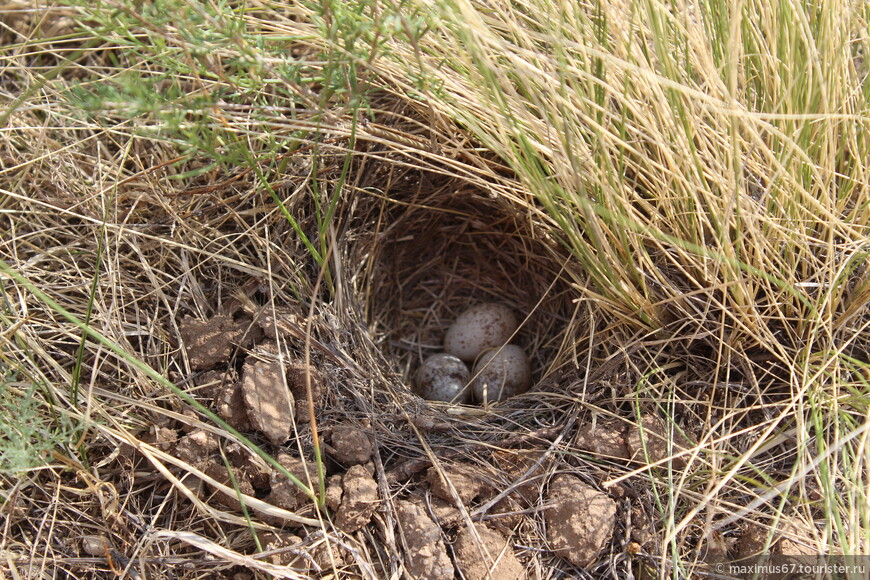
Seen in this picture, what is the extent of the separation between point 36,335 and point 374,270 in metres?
1.01

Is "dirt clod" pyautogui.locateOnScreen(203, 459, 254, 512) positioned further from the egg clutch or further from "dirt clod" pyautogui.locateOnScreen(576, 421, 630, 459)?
"dirt clod" pyautogui.locateOnScreen(576, 421, 630, 459)

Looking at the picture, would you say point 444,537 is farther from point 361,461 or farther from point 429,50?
point 429,50

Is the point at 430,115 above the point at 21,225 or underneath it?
above

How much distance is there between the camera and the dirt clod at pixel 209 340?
1619mm

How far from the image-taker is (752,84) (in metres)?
1.55

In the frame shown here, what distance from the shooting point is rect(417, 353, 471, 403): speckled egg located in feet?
6.75

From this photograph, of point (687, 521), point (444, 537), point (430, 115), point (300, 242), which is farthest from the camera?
point (300, 242)

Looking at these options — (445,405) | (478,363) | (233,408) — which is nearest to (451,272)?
(478,363)

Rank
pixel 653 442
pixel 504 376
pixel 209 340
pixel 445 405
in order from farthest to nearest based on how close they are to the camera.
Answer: pixel 504 376 → pixel 445 405 → pixel 209 340 → pixel 653 442

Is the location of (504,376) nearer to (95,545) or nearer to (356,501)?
(356,501)

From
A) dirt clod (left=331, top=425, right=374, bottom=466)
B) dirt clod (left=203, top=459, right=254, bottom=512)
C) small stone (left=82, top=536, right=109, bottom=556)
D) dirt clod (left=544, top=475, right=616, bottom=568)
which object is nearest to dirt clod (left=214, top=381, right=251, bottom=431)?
dirt clod (left=203, top=459, right=254, bottom=512)

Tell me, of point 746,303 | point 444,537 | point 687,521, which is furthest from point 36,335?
point 746,303

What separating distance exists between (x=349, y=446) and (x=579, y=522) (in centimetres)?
58

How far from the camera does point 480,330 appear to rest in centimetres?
222
